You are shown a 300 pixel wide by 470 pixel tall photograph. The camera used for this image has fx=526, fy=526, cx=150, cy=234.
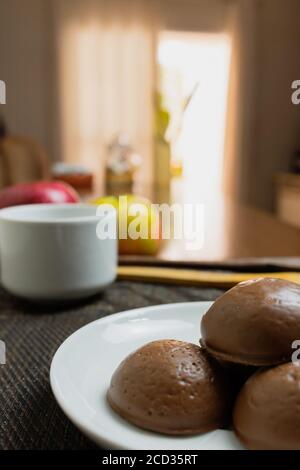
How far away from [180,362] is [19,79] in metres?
3.30

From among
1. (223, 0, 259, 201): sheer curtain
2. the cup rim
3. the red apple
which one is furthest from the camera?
(223, 0, 259, 201): sheer curtain

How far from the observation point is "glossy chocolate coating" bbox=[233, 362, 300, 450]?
0.95 feet

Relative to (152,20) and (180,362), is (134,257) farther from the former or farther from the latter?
(152,20)

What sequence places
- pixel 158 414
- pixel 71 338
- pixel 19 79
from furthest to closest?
1. pixel 19 79
2. pixel 71 338
3. pixel 158 414

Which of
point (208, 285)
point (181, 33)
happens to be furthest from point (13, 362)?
point (181, 33)

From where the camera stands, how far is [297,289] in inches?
14.7

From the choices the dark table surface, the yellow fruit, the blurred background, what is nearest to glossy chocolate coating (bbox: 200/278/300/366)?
the dark table surface

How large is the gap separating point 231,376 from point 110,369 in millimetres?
102

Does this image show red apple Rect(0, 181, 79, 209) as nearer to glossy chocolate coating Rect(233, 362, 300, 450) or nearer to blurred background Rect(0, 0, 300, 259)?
glossy chocolate coating Rect(233, 362, 300, 450)

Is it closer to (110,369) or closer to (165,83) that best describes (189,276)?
(110,369)

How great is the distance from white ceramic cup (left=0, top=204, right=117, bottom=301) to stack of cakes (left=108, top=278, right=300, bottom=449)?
32 centimetres

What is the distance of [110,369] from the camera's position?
411 millimetres

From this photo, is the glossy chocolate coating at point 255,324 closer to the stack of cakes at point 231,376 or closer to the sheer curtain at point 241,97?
the stack of cakes at point 231,376

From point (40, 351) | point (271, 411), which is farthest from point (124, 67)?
point (271, 411)
